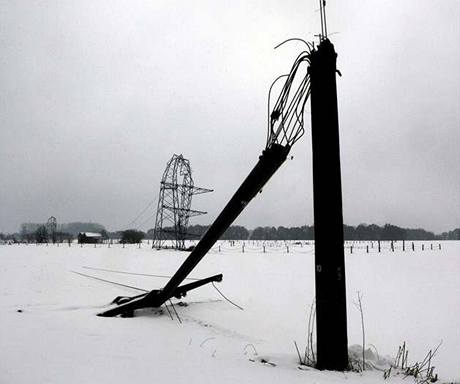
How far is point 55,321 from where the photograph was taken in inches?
221

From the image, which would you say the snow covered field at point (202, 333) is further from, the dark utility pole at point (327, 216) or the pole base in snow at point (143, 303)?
the dark utility pole at point (327, 216)

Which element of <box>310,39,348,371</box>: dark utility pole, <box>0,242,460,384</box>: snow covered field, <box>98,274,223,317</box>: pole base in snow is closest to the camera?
<box>0,242,460,384</box>: snow covered field

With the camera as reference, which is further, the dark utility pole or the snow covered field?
the dark utility pole

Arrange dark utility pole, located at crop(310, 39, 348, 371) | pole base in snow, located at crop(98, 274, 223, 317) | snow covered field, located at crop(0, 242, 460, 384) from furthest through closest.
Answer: pole base in snow, located at crop(98, 274, 223, 317) < dark utility pole, located at crop(310, 39, 348, 371) < snow covered field, located at crop(0, 242, 460, 384)

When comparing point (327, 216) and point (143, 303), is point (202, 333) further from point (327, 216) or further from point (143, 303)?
point (327, 216)

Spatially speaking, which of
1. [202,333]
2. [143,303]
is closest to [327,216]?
[202,333]

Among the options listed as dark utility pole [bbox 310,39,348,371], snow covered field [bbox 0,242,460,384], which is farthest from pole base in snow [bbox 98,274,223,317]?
dark utility pole [bbox 310,39,348,371]

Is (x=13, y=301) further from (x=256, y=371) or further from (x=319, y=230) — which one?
(x=319, y=230)

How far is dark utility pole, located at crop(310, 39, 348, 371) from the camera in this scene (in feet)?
12.5

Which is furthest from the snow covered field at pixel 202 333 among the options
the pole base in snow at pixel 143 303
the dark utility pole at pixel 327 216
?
Answer: the dark utility pole at pixel 327 216

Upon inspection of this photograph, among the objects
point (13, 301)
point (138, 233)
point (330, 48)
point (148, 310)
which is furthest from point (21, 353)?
point (138, 233)

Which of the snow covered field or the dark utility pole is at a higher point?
the dark utility pole

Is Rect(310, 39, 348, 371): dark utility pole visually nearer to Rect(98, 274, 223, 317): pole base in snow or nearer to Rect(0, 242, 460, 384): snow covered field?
Rect(0, 242, 460, 384): snow covered field

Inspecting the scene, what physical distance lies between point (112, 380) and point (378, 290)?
890 cm
